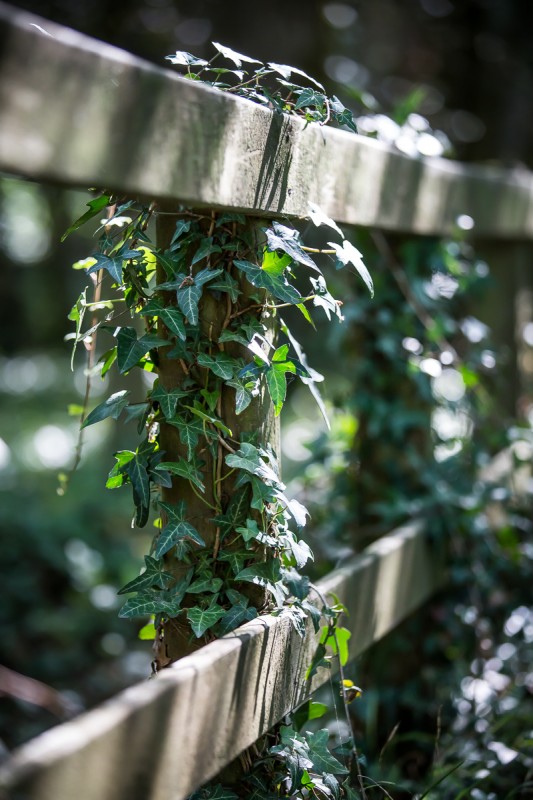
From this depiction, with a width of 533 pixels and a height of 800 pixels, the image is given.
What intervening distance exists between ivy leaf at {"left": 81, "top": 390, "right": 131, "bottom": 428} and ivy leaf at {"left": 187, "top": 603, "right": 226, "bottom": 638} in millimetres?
298

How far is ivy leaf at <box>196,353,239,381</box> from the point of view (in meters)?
1.16

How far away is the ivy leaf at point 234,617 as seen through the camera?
3.92 feet

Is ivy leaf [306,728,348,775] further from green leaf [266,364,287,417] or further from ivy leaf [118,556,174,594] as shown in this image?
green leaf [266,364,287,417]

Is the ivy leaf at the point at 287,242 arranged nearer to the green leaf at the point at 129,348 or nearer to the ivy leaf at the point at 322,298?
the ivy leaf at the point at 322,298

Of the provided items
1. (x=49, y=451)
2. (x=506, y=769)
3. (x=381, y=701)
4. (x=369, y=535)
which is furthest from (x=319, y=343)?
(x=49, y=451)

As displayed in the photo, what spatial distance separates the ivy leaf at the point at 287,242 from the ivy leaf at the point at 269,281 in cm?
4

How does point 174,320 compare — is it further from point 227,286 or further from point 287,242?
point 287,242

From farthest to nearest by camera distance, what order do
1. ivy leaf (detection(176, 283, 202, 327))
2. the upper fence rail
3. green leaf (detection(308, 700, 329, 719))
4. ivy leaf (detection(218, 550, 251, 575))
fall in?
green leaf (detection(308, 700, 329, 719))
ivy leaf (detection(218, 550, 251, 575))
ivy leaf (detection(176, 283, 202, 327))
the upper fence rail

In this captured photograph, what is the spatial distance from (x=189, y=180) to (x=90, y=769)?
653mm

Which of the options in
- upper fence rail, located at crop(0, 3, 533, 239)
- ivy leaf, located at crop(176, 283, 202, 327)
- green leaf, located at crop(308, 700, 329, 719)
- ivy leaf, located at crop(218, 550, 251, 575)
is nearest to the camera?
upper fence rail, located at crop(0, 3, 533, 239)

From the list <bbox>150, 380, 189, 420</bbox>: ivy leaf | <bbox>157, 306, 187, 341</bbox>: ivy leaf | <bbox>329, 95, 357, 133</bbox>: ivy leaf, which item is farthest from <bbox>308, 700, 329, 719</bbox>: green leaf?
<bbox>329, 95, 357, 133</bbox>: ivy leaf

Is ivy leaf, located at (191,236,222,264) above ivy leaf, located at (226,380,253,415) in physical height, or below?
above

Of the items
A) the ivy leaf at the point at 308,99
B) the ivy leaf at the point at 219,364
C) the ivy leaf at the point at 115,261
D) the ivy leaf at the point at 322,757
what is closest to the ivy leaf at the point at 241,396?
the ivy leaf at the point at 219,364

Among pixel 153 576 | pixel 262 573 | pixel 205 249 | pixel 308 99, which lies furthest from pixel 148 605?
pixel 308 99
